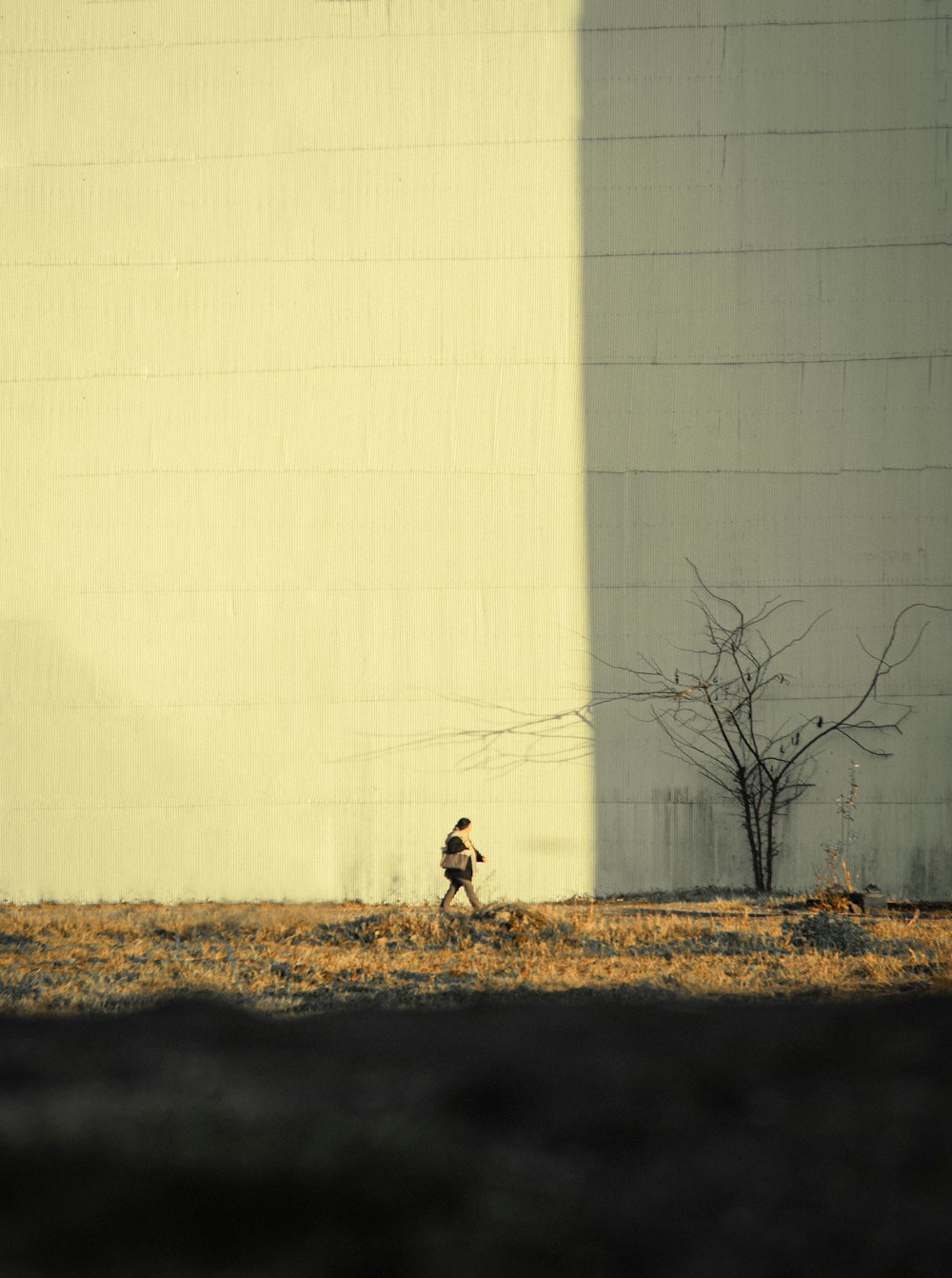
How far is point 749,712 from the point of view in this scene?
17812 mm

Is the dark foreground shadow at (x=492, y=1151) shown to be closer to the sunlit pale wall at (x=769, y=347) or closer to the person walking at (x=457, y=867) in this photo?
the person walking at (x=457, y=867)

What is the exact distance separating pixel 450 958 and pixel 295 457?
31.8 feet

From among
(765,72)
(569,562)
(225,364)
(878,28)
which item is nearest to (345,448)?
(225,364)

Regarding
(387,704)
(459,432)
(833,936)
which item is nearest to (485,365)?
(459,432)

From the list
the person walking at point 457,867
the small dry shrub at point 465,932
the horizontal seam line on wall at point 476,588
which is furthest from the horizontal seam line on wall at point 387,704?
the small dry shrub at point 465,932

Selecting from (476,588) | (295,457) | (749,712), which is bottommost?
(749,712)

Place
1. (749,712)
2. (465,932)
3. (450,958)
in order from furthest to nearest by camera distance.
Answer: (749,712)
(465,932)
(450,958)

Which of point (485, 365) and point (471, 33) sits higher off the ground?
point (471, 33)

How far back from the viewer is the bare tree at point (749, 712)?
17.7 m

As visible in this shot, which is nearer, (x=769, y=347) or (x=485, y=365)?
(x=769, y=347)

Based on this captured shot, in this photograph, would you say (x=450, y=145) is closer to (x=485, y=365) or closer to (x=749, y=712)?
(x=485, y=365)

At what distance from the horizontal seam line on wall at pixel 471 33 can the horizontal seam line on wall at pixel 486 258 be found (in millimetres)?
2993

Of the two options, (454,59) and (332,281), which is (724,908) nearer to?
(332,281)

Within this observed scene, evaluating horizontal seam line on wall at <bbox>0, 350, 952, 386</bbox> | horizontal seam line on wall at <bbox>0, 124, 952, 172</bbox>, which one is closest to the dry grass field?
horizontal seam line on wall at <bbox>0, 350, 952, 386</bbox>
